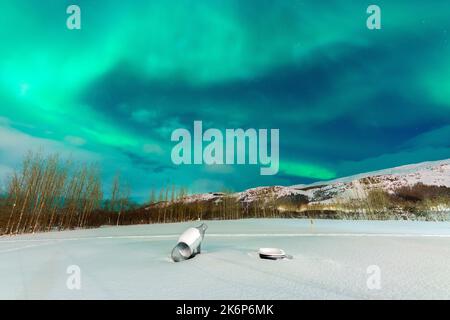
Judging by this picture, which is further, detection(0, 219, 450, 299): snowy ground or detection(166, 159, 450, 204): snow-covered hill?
detection(166, 159, 450, 204): snow-covered hill

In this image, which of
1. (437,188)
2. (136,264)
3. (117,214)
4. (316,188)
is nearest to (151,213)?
(117,214)

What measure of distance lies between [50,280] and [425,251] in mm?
4907

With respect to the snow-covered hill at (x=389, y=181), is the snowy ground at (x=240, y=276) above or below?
below

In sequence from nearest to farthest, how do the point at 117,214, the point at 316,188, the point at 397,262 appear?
the point at 397,262 < the point at 117,214 < the point at 316,188

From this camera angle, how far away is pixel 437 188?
5191 cm

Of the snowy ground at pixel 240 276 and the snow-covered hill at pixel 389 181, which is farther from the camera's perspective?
the snow-covered hill at pixel 389 181

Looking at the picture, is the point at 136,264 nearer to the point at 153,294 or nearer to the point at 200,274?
Answer: the point at 200,274

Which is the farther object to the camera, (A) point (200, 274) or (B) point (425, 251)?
(B) point (425, 251)

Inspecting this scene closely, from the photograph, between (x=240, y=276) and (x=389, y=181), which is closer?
(x=240, y=276)

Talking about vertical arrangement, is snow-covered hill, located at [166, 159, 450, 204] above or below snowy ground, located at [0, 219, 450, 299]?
above
